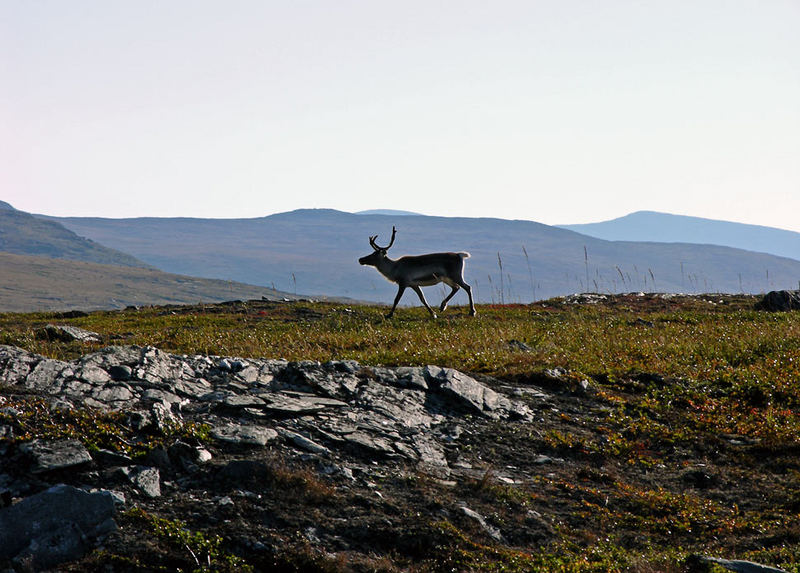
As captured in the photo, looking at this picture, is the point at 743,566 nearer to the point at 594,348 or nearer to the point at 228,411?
the point at 228,411

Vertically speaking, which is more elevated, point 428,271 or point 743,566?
point 428,271

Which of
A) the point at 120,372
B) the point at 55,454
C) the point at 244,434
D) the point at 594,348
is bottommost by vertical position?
the point at 55,454

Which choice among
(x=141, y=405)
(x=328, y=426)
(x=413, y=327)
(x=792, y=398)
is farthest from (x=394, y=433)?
(x=413, y=327)

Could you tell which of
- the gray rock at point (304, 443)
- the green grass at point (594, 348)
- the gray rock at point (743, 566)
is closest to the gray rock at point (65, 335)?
the green grass at point (594, 348)

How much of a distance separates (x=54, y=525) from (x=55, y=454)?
1268 mm

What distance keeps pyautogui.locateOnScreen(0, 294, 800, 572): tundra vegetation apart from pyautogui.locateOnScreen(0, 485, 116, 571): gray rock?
227 mm

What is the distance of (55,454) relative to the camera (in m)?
8.55

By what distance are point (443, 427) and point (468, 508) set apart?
2.82 metres

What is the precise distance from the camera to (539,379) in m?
14.9

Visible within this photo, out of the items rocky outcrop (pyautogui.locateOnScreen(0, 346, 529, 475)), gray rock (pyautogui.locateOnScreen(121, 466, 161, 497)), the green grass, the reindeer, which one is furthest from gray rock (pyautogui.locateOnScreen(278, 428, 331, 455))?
the reindeer

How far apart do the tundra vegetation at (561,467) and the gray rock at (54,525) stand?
227 mm

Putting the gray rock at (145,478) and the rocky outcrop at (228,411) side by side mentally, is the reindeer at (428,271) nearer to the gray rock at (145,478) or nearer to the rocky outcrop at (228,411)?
the rocky outcrop at (228,411)

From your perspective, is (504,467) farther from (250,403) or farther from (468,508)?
(250,403)

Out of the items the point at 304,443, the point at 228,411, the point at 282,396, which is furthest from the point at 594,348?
the point at 228,411
